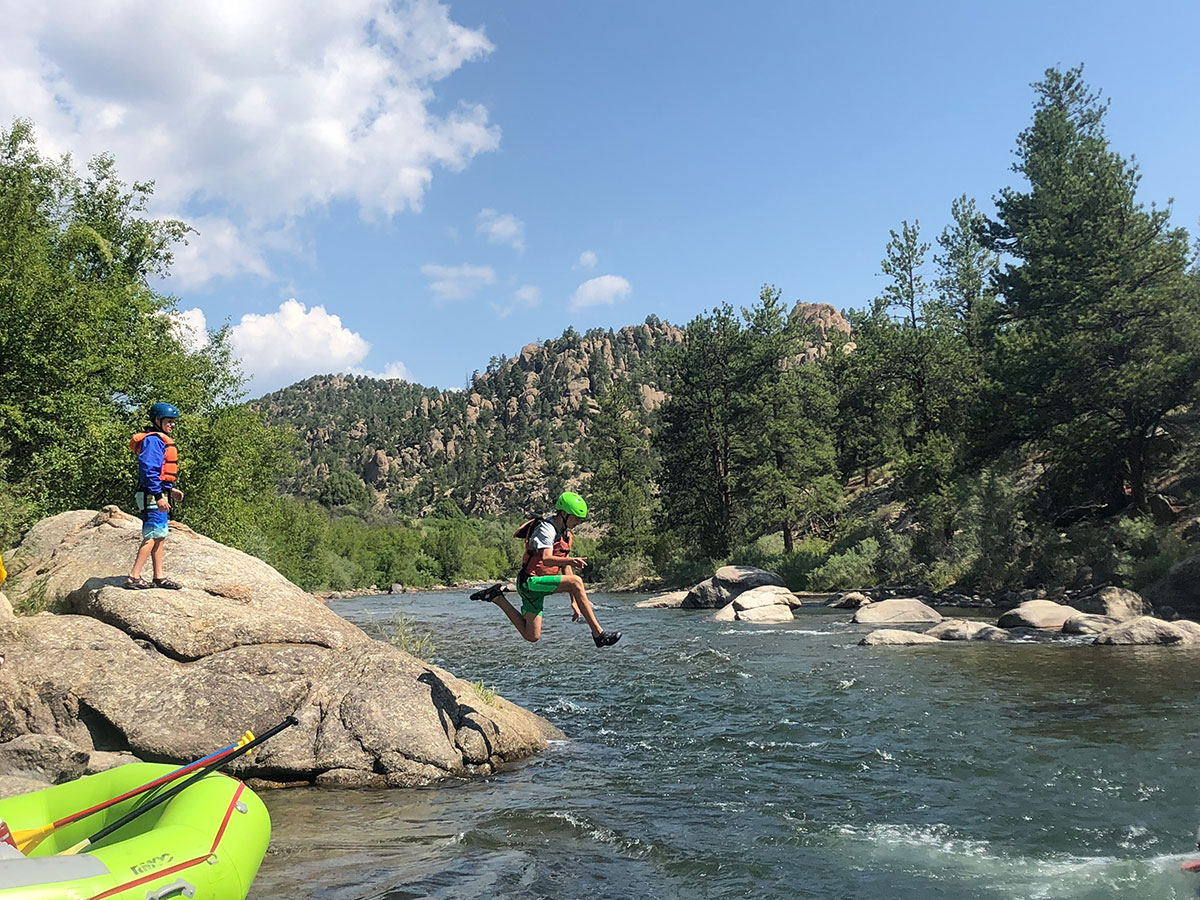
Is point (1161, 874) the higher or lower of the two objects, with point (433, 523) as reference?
lower

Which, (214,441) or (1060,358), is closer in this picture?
(214,441)

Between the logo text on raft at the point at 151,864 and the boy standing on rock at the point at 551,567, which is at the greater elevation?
the boy standing on rock at the point at 551,567

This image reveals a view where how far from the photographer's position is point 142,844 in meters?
4.61

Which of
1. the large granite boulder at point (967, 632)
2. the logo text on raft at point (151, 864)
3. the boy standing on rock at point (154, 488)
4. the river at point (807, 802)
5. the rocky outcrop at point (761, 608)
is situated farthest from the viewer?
the rocky outcrop at point (761, 608)

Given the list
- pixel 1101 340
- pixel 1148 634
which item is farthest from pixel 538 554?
pixel 1101 340

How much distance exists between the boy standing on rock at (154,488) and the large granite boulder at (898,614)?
20.9 meters

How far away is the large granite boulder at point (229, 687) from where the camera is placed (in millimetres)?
8766

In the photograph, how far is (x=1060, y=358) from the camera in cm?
2806

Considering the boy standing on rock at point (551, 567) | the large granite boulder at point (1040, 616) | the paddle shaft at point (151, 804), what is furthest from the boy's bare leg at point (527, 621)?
the large granite boulder at point (1040, 616)

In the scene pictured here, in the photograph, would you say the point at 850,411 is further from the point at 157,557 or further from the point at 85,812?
the point at 85,812

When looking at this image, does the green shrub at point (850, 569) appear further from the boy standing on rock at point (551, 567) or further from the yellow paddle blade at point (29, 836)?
the yellow paddle blade at point (29, 836)

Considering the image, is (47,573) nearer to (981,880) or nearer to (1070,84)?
(981,880)

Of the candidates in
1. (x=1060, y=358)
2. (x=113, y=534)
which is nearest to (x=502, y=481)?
(x=1060, y=358)

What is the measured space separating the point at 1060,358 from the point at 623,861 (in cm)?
2714
